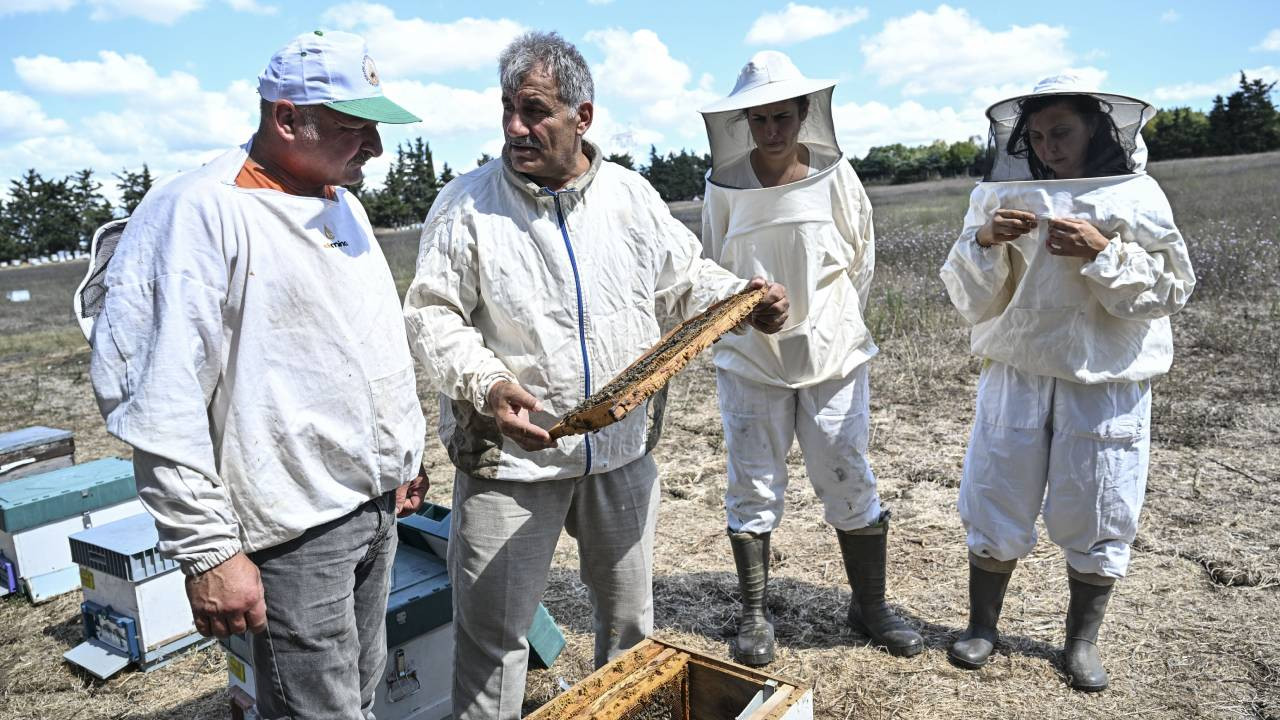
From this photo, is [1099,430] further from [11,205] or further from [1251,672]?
[11,205]

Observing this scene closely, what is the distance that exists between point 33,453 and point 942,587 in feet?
17.0

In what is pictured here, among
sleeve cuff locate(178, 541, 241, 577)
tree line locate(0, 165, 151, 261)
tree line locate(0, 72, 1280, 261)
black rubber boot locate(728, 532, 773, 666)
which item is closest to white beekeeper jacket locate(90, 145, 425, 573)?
sleeve cuff locate(178, 541, 241, 577)

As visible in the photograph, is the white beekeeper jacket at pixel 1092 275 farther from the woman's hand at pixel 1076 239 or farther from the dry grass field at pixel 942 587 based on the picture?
the dry grass field at pixel 942 587

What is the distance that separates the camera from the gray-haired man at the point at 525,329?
7.97ft

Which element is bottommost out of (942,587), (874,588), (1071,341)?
(942,587)

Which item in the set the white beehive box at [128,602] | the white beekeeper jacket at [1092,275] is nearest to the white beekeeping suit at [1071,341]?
the white beekeeper jacket at [1092,275]

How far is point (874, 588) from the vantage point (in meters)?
3.62

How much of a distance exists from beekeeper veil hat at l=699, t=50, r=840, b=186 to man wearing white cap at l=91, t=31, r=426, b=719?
1.55m

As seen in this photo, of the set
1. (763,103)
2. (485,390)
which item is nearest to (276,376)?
(485,390)

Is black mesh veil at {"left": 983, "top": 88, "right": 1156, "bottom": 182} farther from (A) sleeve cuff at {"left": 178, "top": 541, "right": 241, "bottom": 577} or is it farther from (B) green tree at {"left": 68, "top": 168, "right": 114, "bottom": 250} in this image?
(B) green tree at {"left": 68, "top": 168, "right": 114, "bottom": 250}

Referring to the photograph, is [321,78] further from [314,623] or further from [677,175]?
[677,175]

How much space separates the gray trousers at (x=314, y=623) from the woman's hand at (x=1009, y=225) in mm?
2350

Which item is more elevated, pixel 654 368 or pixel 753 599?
pixel 654 368

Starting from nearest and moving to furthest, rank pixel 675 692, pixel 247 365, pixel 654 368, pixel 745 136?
pixel 247 365
pixel 654 368
pixel 675 692
pixel 745 136
